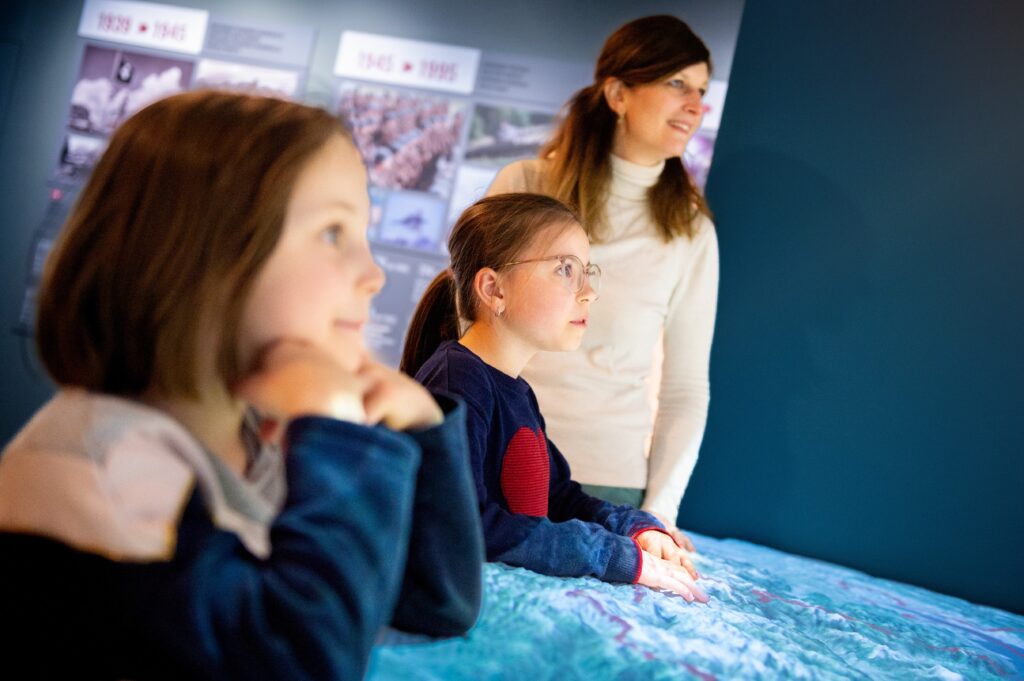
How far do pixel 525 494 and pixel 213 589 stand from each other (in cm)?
76

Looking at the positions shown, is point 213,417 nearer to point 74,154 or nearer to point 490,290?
point 490,290

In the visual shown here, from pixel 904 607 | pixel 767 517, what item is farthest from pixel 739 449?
pixel 904 607

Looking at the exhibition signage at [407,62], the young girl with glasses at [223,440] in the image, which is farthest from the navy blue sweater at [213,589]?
the exhibition signage at [407,62]

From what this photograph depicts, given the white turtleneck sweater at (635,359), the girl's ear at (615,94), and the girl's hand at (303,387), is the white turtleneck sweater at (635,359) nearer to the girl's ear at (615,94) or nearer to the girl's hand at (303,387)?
the girl's ear at (615,94)

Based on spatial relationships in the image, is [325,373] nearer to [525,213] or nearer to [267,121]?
[267,121]

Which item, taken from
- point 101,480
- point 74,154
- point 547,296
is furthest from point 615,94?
point 74,154

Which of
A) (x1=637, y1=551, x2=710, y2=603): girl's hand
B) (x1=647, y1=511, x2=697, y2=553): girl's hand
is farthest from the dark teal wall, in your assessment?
(x1=637, y1=551, x2=710, y2=603): girl's hand

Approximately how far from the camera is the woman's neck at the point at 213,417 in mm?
764

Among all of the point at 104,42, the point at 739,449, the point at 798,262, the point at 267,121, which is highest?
the point at 104,42

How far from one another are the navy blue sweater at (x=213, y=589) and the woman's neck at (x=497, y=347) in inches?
33.8

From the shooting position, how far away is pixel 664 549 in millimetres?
1399

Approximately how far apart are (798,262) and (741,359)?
0.96 ft

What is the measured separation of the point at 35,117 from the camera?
14.5 ft

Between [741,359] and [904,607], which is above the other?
[741,359]
